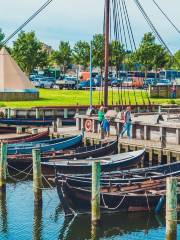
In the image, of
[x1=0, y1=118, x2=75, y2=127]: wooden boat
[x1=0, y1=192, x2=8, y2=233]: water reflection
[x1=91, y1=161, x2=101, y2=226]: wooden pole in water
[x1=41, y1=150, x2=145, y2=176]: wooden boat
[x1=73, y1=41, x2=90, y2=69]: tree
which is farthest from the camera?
[x1=73, y1=41, x2=90, y2=69]: tree

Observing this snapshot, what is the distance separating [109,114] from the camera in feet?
148

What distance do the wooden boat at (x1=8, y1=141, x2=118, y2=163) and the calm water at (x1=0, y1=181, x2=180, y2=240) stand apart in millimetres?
6819

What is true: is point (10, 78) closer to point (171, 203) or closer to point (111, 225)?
point (111, 225)

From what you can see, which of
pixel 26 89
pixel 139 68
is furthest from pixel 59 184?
pixel 139 68

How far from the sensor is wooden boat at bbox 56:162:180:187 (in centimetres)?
2955

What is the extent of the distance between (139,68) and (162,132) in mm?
82263

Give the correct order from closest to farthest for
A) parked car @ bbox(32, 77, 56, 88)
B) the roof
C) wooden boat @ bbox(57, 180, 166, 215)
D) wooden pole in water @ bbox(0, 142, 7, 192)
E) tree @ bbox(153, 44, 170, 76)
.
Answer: wooden boat @ bbox(57, 180, 166, 215) < wooden pole in water @ bbox(0, 142, 7, 192) < the roof < parked car @ bbox(32, 77, 56, 88) < tree @ bbox(153, 44, 170, 76)

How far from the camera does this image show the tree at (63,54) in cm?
13700

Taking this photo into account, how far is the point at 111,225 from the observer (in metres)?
28.5

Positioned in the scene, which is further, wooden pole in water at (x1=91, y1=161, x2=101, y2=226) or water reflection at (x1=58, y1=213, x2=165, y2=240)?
water reflection at (x1=58, y1=213, x2=165, y2=240)

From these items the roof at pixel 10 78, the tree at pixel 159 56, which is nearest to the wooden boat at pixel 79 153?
the roof at pixel 10 78

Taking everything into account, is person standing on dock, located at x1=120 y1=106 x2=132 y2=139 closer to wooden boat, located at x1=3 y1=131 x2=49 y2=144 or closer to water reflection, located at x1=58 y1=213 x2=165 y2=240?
wooden boat, located at x1=3 y1=131 x2=49 y2=144

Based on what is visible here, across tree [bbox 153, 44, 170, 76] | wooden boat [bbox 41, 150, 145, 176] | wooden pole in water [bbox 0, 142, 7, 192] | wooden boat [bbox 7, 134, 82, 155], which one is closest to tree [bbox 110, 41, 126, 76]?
wooden boat [bbox 7, 134, 82, 155]

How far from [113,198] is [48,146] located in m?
13.7
